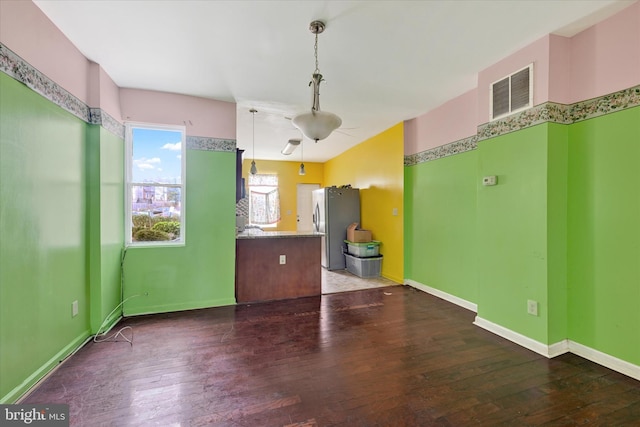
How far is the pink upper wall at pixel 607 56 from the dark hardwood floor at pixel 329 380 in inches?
84.5

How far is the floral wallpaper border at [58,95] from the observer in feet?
5.69

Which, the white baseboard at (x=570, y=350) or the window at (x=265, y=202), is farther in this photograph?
the window at (x=265, y=202)

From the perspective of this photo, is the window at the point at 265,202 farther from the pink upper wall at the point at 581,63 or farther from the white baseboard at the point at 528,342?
the white baseboard at the point at 528,342

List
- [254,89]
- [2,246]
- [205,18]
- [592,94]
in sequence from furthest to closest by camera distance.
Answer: [254,89] < [592,94] < [205,18] < [2,246]

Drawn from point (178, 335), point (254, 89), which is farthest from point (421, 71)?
point (178, 335)

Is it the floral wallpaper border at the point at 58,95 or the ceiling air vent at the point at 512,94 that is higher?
the ceiling air vent at the point at 512,94

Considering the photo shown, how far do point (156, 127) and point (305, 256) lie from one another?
2488 mm

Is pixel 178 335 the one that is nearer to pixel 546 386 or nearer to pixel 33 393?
pixel 33 393

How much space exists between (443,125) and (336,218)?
2635mm

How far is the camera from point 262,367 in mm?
2150

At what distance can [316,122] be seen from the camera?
6.25 ft

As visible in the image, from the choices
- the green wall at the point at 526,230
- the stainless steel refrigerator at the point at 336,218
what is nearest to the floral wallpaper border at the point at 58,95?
→ the stainless steel refrigerator at the point at 336,218

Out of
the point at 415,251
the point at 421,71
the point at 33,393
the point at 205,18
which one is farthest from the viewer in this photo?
the point at 415,251

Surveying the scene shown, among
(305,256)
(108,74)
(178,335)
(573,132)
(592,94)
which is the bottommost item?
(178,335)
